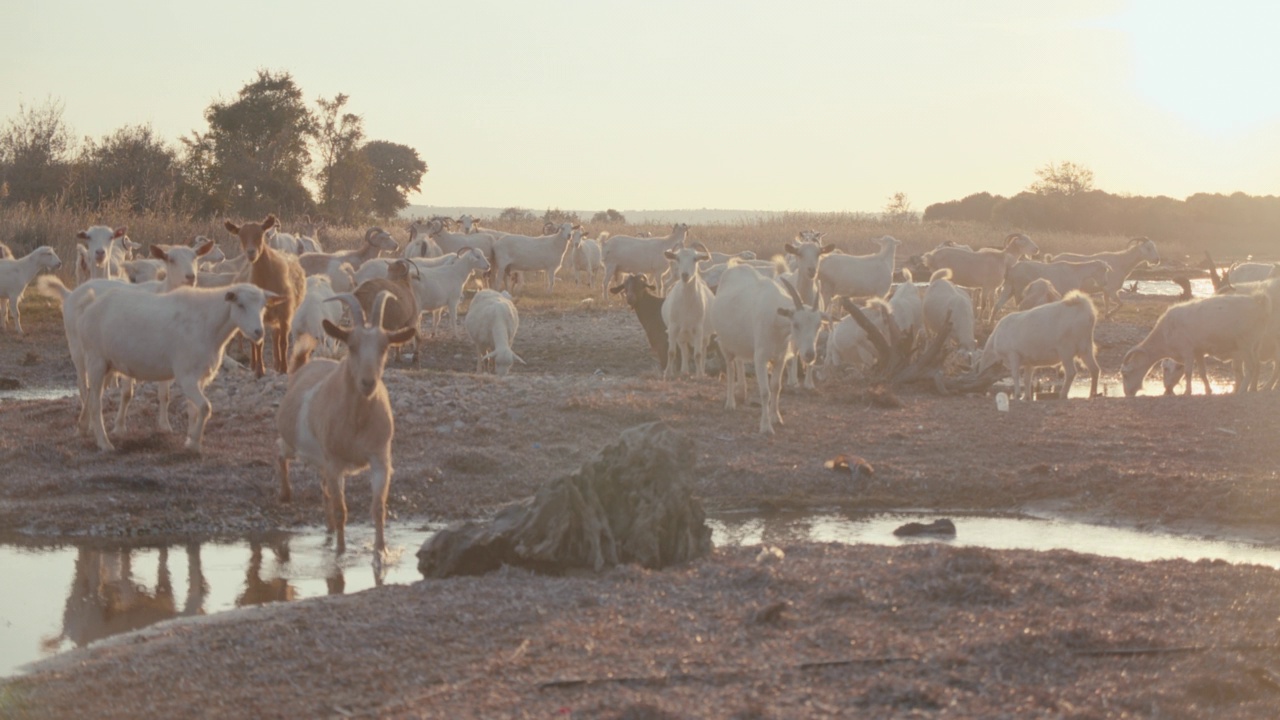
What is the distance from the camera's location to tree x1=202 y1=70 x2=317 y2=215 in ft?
161

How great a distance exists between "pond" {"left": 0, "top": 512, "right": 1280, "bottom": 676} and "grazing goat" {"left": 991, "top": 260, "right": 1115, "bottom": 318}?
2077cm

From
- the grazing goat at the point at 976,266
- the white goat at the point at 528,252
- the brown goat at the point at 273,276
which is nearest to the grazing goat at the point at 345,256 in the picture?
the white goat at the point at 528,252

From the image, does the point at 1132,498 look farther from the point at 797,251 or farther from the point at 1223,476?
the point at 797,251

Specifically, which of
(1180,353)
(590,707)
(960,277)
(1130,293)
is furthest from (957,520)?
(1130,293)

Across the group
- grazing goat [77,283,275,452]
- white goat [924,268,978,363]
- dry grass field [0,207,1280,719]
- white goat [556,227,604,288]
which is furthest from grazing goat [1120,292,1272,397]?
white goat [556,227,604,288]

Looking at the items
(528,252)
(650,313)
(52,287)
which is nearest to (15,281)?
(52,287)

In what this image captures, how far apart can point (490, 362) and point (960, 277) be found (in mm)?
14685

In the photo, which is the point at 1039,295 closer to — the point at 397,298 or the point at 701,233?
the point at 397,298

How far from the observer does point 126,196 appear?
133 feet

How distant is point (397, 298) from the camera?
57.3ft

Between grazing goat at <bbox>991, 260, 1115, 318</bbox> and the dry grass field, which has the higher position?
grazing goat at <bbox>991, 260, 1115, 318</bbox>

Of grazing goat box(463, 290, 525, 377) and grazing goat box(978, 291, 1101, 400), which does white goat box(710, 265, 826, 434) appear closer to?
grazing goat box(463, 290, 525, 377)

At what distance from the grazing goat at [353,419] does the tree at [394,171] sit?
65660 millimetres

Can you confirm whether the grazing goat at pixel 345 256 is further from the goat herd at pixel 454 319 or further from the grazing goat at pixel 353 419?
the grazing goat at pixel 353 419
